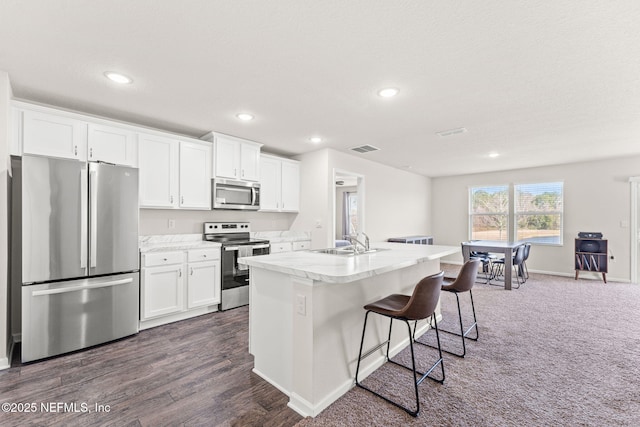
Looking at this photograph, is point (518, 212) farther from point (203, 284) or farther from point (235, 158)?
point (203, 284)

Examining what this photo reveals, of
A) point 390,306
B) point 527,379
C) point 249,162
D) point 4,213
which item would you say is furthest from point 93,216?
point 527,379

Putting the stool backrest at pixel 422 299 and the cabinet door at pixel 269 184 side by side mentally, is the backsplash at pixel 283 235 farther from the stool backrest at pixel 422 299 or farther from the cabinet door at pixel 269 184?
the stool backrest at pixel 422 299

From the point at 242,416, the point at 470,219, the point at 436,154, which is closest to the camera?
the point at 242,416

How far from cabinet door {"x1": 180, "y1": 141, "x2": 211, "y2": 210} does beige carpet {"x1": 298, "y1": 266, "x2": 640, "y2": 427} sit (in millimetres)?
3002

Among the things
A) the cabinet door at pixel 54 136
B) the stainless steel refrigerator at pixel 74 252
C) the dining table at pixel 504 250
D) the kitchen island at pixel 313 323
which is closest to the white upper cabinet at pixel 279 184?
the stainless steel refrigerator at pixel 74 252

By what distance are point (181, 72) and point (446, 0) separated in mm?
2033

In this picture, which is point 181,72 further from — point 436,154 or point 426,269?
point 436,154

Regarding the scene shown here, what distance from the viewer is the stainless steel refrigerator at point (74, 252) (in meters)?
2.49

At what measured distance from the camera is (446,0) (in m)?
1.62

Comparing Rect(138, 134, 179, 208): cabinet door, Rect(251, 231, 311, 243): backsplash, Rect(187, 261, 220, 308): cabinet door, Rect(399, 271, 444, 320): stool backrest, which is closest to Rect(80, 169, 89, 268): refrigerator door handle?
Rect(138, 134, 179, 208): cabinet door

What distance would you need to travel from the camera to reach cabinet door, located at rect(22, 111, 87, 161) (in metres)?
2.70

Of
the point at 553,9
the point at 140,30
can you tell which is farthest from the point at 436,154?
the point at 140,30

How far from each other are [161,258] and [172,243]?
0.58 metres

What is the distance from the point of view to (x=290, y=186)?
5.12 metres
